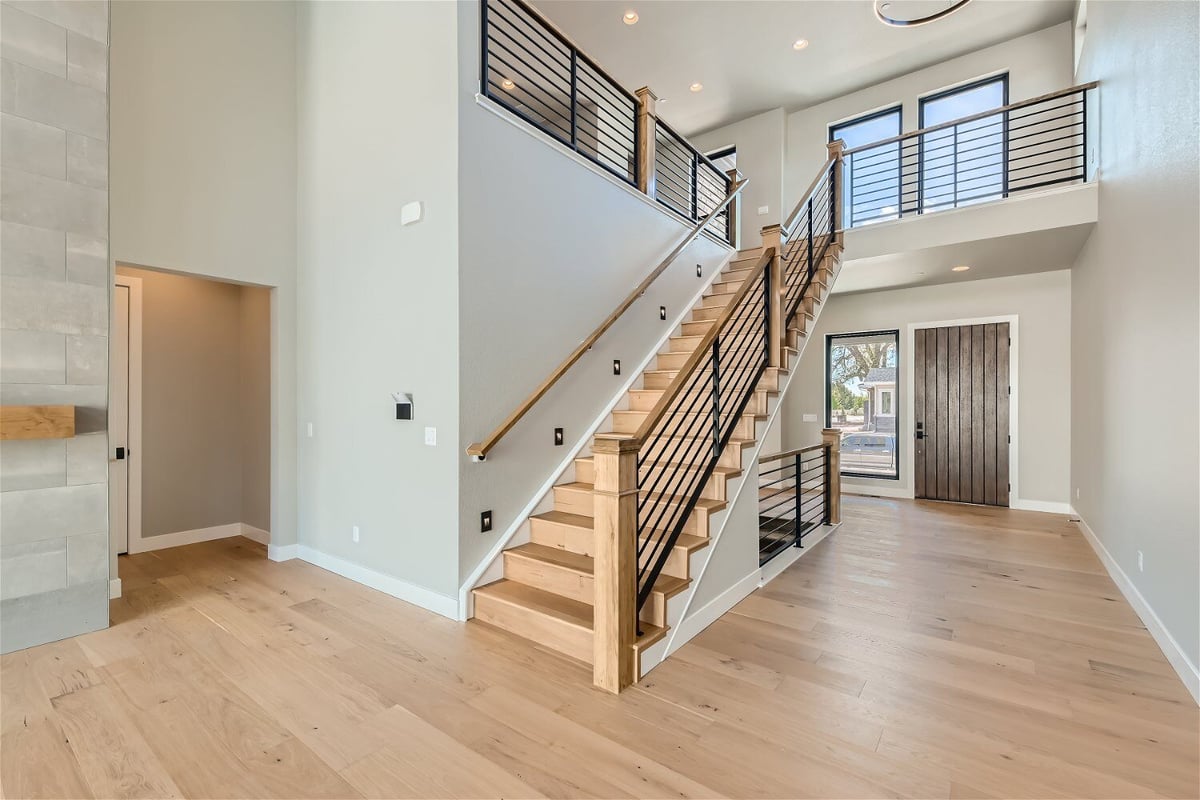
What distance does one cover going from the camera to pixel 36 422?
110 inches

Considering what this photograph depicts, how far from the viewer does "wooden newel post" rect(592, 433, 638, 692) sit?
2344 millimetres

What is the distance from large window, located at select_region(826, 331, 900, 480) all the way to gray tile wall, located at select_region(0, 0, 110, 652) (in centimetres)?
784

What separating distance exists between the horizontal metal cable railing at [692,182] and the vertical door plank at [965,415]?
3.32 metres

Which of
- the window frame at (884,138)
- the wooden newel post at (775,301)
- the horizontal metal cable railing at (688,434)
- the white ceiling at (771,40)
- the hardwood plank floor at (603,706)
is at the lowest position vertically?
the hardwood plank floor at (603,706)

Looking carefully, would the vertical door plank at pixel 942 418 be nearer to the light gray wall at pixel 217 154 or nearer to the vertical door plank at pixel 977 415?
the vertical door plank at pixel 977 415

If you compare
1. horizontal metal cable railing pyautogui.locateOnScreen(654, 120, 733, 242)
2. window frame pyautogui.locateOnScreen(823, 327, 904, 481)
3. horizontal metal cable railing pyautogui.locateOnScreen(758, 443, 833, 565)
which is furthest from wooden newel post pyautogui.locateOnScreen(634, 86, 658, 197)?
window frame pyautogui.locateOnScreen(823, 327, 904, 481)

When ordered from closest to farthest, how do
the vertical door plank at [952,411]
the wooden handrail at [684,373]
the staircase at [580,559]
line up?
1. the wooden handrail at [684,373]
2. the staircase at [580,559]
3. the vertical door plank at [952,411]

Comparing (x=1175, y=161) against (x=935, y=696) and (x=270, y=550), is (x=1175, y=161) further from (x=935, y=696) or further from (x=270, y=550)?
(x=270, y=550)

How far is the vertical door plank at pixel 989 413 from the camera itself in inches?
262

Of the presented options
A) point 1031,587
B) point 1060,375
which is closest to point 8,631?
point 1031,587

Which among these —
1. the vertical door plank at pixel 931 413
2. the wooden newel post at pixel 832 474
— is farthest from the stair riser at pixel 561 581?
the vertical door plank at pixel 931 413

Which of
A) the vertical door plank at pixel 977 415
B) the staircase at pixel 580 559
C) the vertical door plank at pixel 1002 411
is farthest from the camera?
the vertical door plank at pixel 977 415

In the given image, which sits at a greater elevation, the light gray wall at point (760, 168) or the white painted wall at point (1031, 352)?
the light gray wall at point (760, 168)

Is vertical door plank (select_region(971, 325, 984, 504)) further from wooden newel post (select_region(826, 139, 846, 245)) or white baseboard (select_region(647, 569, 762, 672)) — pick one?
white baseboard (select_region(647, 569, 762, 672))
